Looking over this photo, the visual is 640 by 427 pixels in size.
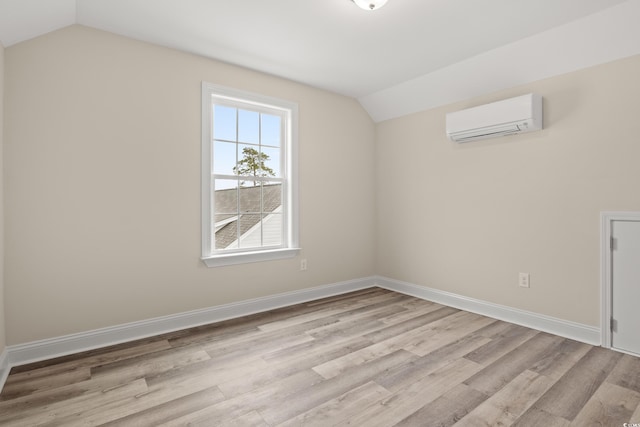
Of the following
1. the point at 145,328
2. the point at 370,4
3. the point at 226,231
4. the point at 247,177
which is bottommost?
the point at 145,328

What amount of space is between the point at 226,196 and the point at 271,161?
2.22 ft

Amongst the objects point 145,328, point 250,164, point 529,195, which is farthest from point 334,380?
point 529,195

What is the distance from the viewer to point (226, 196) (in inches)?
133

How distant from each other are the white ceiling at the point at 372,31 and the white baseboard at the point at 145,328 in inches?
84.6

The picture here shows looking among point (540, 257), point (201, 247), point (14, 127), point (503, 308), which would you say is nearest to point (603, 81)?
point (540, 257)

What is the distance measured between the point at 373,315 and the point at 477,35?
8.93ft

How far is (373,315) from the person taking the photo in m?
3.39

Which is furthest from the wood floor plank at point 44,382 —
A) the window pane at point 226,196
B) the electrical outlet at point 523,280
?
the electrical outlet at point 523,280

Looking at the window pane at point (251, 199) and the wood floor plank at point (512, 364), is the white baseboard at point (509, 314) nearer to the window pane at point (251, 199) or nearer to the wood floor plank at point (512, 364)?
the wood floor plank at point (512, 364)

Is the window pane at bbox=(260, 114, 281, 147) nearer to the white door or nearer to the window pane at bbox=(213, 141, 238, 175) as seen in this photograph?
the window pane at bbox=(213, 141, 238, 175)

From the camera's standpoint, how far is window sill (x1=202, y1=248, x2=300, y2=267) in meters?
3.18

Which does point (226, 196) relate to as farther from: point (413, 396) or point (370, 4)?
point (413, 396)

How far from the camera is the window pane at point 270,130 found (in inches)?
143

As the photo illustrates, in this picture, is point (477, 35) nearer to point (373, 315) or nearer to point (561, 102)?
point (561, 102)
